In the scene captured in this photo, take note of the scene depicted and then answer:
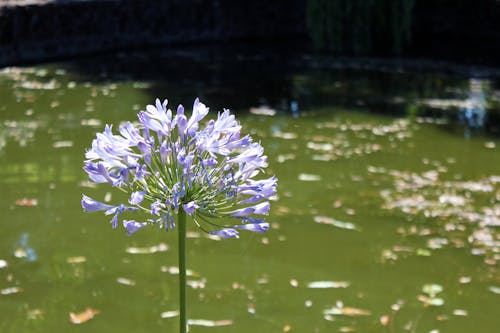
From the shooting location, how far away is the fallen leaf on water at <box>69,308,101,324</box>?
446 cm

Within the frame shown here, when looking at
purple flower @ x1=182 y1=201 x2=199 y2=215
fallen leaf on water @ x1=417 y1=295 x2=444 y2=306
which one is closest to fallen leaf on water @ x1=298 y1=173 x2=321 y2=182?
fallen leaf on water @ x1=417 y1=295 x2=444 y2=306

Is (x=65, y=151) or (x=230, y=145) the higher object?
(x=230, y=145)

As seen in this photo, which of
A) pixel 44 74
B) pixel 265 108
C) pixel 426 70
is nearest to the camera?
pixel 265 108

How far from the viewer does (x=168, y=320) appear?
4.51 m

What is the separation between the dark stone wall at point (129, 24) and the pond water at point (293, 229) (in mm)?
1716

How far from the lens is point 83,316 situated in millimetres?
4512

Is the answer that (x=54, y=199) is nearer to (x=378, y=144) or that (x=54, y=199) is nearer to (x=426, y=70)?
(x=378, y=144)

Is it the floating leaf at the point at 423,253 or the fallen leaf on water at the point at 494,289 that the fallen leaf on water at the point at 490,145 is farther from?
the fallen leaf on water at the point at 494,289

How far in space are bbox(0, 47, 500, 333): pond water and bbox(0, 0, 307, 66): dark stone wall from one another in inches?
67.5

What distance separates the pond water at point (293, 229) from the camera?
466cm

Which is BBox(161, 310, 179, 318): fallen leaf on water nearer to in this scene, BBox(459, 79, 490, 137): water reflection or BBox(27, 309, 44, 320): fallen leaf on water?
BBox(27, 309, 44, 320): fallen leaf on water

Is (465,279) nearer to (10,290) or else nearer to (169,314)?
(169,314)

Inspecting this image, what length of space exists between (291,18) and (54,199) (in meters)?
10.2

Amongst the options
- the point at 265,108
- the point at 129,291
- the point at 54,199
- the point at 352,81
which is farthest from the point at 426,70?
the point at 129,291
